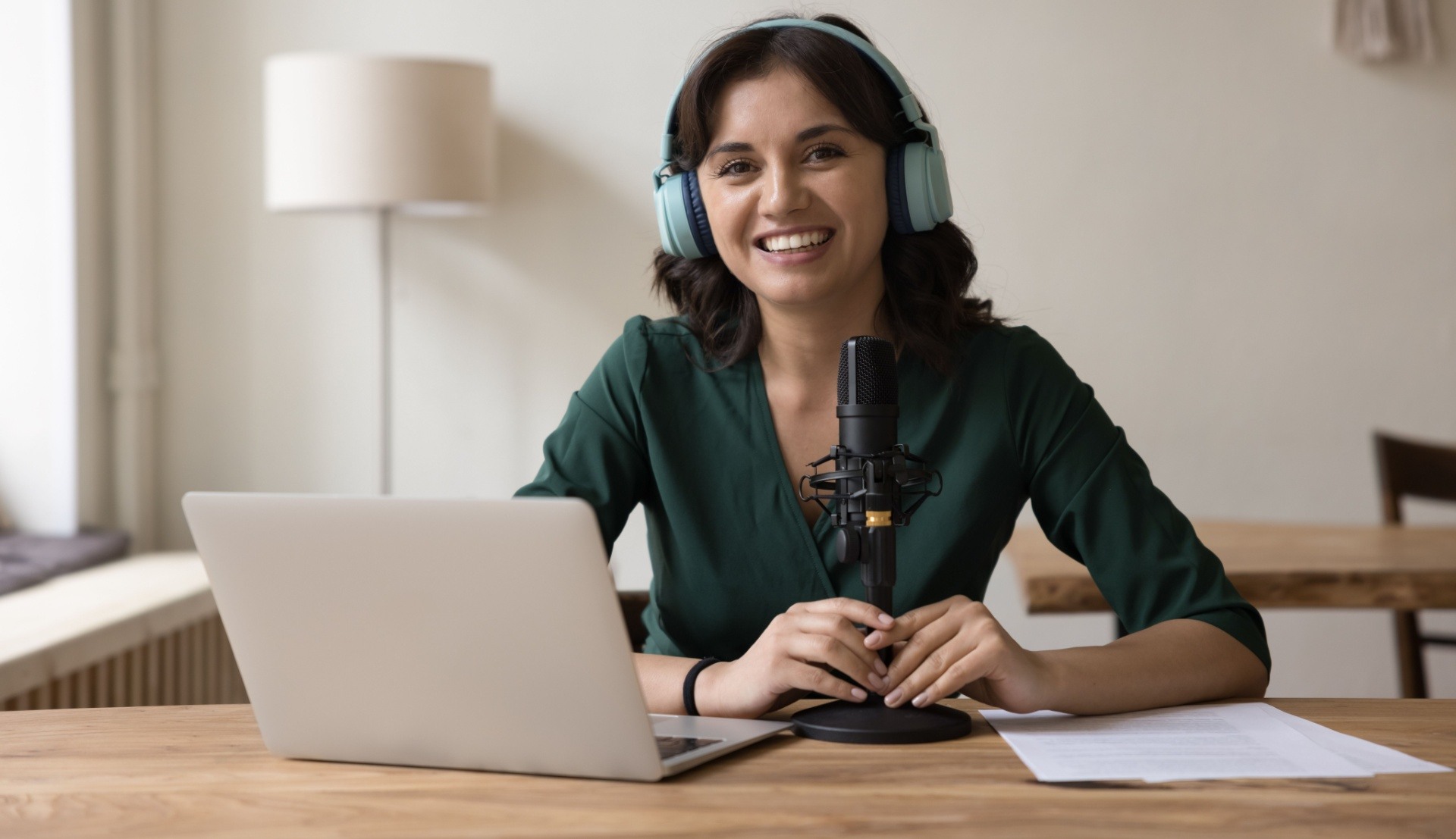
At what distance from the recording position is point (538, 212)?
3307 mm

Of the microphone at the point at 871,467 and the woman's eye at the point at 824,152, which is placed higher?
the woman's eye at the point at 824,152

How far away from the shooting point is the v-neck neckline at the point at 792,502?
141 cm

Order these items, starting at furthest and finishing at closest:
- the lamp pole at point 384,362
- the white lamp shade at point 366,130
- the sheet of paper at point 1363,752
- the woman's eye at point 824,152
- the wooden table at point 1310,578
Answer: the lamp pole at point 384,362
the white lamp shade at point 366,130
the wooden table at point 1310,578
the woman's eye at point 824,152
the sheet of paper at point 1363,752

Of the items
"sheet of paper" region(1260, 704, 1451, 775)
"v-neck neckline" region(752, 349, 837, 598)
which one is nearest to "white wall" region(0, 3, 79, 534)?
"v-neck neckline" region(752, 349, 837, 598)

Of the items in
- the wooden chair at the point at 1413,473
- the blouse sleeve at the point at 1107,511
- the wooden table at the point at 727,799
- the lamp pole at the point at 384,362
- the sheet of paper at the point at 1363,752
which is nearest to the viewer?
the wooden table at the point at 727,799

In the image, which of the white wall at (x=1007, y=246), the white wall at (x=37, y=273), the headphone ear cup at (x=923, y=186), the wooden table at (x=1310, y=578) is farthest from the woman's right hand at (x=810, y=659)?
the white wall at (x=37, y=273)

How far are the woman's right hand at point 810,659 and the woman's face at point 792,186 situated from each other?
0.48 metres

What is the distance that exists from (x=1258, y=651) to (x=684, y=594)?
613mm

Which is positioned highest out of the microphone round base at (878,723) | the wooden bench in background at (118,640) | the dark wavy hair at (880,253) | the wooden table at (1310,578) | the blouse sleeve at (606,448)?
the dark wavy hair at (880,253)

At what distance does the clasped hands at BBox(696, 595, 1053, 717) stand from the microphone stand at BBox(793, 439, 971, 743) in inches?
0.6

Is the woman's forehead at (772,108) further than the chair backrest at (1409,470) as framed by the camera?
No

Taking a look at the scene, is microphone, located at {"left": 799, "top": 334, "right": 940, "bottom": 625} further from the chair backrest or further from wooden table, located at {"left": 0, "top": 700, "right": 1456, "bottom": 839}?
the chair backrest

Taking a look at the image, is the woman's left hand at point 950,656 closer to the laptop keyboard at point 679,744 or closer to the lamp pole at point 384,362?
the laptop keyboard at point 679,744

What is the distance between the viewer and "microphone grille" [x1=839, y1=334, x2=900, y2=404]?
105cm
